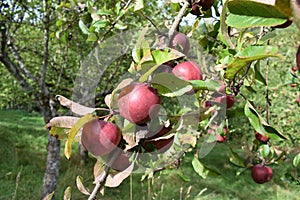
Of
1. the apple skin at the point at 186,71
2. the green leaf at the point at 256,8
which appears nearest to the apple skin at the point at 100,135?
the apple skin at the point at 186,71

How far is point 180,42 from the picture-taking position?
0.56 meters

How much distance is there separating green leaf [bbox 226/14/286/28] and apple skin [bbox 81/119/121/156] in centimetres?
21

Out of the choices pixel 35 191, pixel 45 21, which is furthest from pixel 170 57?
pixel 35 191

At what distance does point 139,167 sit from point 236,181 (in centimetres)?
535

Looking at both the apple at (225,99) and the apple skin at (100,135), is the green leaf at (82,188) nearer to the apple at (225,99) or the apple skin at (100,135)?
→ the apple skin at (100,135)

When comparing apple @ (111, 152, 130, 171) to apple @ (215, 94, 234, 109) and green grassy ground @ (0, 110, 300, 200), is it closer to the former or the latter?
apple @ (215, 94, 234, 109)

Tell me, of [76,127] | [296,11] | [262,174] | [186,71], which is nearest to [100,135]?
[76,127]

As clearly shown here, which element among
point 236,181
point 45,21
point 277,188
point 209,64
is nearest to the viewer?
point 209,64

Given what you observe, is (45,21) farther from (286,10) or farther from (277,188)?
(277,188)


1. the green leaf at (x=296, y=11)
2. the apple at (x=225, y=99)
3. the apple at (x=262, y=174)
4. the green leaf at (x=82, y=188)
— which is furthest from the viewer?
the apple at (x=262, y=174)

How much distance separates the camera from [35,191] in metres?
3.95

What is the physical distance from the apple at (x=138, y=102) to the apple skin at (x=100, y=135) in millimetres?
27

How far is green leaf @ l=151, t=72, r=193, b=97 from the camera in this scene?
456 mm

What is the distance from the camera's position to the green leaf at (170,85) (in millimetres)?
456
